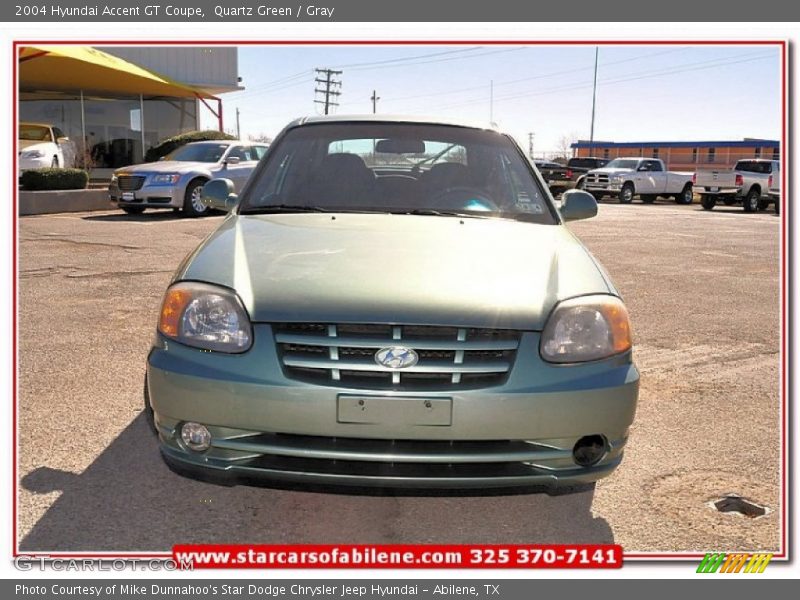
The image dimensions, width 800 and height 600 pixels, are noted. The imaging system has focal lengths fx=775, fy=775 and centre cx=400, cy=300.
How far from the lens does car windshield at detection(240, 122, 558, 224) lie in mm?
3914

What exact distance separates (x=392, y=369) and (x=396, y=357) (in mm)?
43

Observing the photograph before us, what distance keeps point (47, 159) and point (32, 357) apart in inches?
548

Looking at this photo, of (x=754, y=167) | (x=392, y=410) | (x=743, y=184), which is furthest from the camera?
(x=754, y=167)

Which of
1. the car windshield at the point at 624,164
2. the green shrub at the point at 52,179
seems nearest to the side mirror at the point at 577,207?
the green shrub at the point at 52,179

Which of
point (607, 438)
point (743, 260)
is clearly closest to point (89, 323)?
point (607, 438)

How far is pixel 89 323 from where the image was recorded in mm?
5949

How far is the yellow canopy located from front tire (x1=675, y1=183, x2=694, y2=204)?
18.0m

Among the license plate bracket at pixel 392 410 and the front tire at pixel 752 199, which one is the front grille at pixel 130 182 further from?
the front tire at pixel 752 199

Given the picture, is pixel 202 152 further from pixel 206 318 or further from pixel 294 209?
pixel 206 318

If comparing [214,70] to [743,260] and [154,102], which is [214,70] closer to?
[154,102]

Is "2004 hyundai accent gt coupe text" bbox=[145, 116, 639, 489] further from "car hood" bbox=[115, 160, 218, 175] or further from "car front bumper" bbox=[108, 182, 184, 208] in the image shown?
"car hood" bbox=[115, 160, 218, 175]

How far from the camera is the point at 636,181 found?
28375 millimetres
